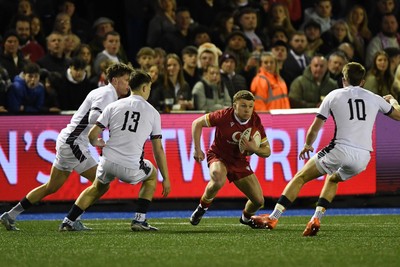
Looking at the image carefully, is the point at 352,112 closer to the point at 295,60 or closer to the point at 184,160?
the point at 184,160

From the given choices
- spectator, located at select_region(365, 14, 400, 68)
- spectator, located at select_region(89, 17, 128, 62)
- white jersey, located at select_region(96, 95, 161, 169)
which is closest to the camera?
white jersey, located at select_region(96, 95, 161, 169)

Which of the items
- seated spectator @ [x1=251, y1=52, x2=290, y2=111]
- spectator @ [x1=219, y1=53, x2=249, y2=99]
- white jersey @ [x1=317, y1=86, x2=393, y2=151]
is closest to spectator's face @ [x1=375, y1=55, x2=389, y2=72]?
seated spectator @ [x1=251, y1=52, x2=290, y2=111]

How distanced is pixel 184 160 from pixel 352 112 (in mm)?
4993

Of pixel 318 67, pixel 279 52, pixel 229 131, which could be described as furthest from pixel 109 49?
pixel 229 131

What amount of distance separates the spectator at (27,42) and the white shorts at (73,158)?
17.4 ft

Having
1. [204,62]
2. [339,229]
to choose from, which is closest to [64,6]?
[204,62]

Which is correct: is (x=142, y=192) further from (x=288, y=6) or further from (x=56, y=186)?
(x=288, y=6)

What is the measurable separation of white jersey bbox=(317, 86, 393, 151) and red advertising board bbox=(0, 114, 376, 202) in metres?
4.50

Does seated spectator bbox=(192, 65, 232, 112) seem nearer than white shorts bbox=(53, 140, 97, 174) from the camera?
No

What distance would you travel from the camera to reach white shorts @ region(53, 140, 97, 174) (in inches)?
521

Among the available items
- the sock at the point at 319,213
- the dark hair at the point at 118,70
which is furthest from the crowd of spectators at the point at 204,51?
the sock at the point at 319,213

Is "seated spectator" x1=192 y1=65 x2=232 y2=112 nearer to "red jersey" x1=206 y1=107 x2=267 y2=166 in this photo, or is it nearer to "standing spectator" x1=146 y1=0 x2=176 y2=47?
"standing spectator" x1=146 y1=0 x2=176 y2=47

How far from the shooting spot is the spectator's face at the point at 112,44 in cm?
1825

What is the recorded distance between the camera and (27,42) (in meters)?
18.7
